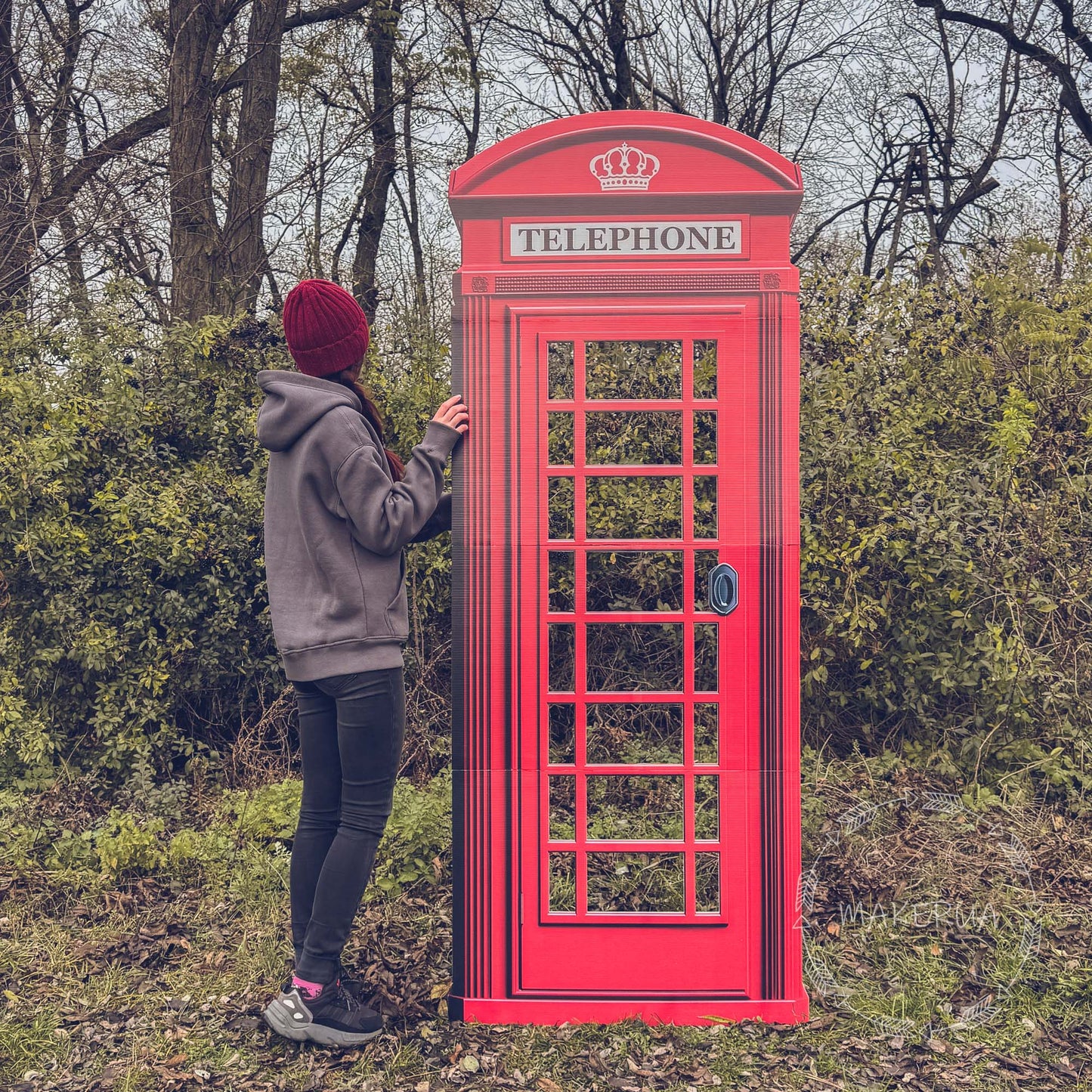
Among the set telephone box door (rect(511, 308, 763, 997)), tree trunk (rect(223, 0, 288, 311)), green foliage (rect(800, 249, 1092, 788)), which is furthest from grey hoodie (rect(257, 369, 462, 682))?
tree trunk (rect(223, 0, 288, 311))

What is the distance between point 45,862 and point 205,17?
5271 millimetres

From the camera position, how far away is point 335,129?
25.7 ft

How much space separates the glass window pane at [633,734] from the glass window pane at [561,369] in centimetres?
168

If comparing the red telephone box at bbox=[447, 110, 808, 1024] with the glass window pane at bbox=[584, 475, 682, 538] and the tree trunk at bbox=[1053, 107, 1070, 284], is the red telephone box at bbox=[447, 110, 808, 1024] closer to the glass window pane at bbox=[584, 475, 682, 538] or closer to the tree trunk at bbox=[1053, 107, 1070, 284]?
the glass window pane at bbox=[584, 475, 682, 538]

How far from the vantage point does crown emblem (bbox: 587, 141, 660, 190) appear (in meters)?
3.09

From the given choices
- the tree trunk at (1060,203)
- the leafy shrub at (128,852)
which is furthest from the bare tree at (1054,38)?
the leafy shrub at (128,852)

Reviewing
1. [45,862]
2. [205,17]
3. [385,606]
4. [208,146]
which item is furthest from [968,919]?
[205,17]

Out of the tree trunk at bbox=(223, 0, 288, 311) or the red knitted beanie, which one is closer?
the red knitted beanie

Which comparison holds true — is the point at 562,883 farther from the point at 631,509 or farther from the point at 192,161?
the point at 192,161

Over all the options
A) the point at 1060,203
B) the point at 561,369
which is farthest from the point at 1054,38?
the point at 561,369

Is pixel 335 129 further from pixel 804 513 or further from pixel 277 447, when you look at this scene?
pixel 277 447

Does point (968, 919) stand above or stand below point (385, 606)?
below

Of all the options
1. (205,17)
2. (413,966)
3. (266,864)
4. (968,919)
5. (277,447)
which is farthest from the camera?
(205,17)

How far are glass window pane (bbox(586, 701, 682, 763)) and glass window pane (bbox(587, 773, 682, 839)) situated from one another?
123 mm
